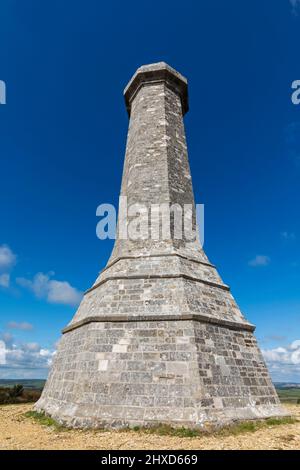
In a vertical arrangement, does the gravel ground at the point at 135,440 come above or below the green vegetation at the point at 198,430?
below

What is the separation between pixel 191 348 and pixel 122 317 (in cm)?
193

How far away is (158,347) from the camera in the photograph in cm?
768

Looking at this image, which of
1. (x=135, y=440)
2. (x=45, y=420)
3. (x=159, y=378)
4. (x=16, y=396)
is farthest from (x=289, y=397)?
(x=135, y=440)

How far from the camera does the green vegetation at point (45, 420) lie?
679 cm

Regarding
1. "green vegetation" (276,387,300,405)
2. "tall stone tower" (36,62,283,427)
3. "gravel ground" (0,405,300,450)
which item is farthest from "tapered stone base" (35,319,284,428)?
"green vegetation" (276,387,300,405)

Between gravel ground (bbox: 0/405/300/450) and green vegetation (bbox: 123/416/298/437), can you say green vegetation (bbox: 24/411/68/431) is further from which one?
green vegetation (bbox: 123/416/298/437)

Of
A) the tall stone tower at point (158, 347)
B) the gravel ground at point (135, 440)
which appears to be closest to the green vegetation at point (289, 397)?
the tall stone tower at point (158, 347)

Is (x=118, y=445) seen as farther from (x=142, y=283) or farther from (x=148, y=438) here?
(x=142, y=283)

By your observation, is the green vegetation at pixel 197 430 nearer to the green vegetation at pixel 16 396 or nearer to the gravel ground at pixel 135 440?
the gravel ground at pixel 135 440

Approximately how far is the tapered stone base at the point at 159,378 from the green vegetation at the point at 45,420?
5.5 inches

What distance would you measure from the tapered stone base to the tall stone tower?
0.07ft

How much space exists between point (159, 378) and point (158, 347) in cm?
72

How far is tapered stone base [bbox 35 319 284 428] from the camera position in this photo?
674 cm
